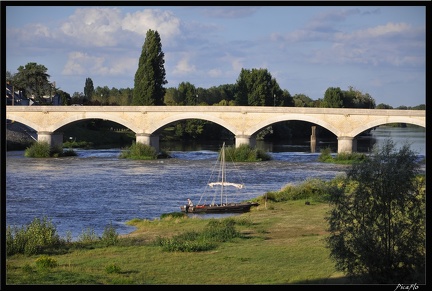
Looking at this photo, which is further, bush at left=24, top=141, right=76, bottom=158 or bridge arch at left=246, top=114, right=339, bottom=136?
bridge arch at left=246, top=114, right=339, bottom=136

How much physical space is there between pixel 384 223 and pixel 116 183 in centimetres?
2403

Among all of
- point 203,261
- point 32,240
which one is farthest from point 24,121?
point 203,261

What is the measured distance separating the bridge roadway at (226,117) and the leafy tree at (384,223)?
3591cm

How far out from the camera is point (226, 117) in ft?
185

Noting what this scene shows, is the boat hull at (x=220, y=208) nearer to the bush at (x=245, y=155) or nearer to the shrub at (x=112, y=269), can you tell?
the shrub at (x=112, y=269)

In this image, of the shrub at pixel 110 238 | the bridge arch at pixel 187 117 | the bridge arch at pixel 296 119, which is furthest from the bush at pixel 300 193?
the bridge arch at pixel 187 117

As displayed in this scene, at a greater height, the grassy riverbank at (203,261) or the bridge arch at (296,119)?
the bridge arch at (296,119)

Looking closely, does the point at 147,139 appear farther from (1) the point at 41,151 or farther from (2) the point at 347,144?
(2) the point at 347,144

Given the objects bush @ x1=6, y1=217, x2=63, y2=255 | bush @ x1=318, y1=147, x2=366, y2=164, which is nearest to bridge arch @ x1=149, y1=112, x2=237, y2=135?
bush @ x1=318, y1=147, x2=366, y2=164

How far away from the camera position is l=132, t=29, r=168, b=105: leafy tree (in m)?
64.0

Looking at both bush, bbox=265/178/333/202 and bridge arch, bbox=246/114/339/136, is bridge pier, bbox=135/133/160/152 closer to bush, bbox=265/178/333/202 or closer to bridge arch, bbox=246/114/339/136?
bridge arch, bbox=246/114/339/136

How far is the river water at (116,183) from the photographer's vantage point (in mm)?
26438

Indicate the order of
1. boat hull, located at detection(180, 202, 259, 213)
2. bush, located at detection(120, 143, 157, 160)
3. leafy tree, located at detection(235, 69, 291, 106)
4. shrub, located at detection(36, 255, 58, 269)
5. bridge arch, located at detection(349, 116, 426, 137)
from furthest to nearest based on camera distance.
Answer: leafy tree, located at detection(235, 69, 291, 106)
bush, located at detection(120, 143, 157, 160)
bridge arch, located at detection(349, 116, 426, 137)
boat hull, located at detection(180, 202, 259, 213)
shrub, located at detection(36, 255, 58, 269)

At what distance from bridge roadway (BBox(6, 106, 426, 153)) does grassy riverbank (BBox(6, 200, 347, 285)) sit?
29.6 meters
